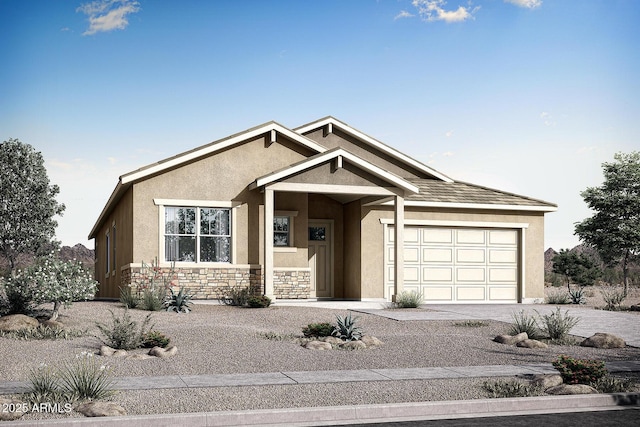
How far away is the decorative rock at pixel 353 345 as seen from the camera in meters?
13.6

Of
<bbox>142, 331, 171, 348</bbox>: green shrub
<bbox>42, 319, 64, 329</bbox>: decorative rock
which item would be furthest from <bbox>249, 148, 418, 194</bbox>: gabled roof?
<bbox>142, 331, 171, 348</bbox>: green shrub

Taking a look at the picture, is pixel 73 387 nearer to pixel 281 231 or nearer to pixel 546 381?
pixel 546 381

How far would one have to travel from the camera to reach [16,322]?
15.1 metres

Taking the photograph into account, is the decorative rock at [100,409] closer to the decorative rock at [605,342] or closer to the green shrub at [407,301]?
the decorative rock at [605,342]

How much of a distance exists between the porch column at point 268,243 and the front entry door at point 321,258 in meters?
4.17

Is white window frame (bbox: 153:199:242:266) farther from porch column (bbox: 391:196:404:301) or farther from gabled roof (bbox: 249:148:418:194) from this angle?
porch column (bbox: 391:196:404:301)

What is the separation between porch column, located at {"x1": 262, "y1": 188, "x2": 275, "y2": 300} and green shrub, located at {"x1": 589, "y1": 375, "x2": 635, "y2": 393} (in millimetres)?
12178

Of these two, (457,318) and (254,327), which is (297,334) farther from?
(457,318)

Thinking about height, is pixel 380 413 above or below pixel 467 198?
below

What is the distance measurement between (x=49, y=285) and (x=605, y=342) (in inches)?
450

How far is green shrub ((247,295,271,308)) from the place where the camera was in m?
20.5

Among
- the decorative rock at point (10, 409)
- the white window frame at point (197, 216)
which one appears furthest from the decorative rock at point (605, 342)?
the white window frame at point (197, 216)

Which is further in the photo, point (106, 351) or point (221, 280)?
point (221, 280)

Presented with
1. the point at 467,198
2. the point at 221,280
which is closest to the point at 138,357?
the point at 221,280
